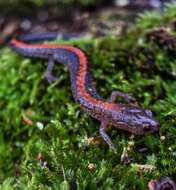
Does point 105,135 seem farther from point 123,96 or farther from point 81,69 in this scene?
point 81,69

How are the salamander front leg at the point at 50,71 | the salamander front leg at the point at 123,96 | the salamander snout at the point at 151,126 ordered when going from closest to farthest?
1. the salamander snout at the point at 151,126
2. the salamander front leg at the point at 123,96
3. the salamander front leg at the point at 50,71

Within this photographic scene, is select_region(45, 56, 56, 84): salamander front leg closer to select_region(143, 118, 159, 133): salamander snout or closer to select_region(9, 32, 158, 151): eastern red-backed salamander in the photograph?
select_region(9, 32, 158, 151): eastern red-backed salamander

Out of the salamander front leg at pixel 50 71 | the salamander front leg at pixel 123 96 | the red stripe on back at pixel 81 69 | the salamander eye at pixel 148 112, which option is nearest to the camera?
the salamander eye at pixel 148 112

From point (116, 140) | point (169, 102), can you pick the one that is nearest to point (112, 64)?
point (169, 102)

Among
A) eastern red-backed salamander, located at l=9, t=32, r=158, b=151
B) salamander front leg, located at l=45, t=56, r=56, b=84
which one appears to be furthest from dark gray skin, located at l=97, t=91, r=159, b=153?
salamander front leg, located at l=45, t=56, r=56, b=84

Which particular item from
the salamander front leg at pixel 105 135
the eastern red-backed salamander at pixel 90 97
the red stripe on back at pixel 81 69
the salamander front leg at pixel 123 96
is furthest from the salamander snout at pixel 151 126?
the salamander front leg at pixel 123 96

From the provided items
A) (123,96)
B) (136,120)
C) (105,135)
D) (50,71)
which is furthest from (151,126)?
(50,71)

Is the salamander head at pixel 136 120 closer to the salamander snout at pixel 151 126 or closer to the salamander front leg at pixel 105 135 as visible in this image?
the salamander snout at pixel 151 126
